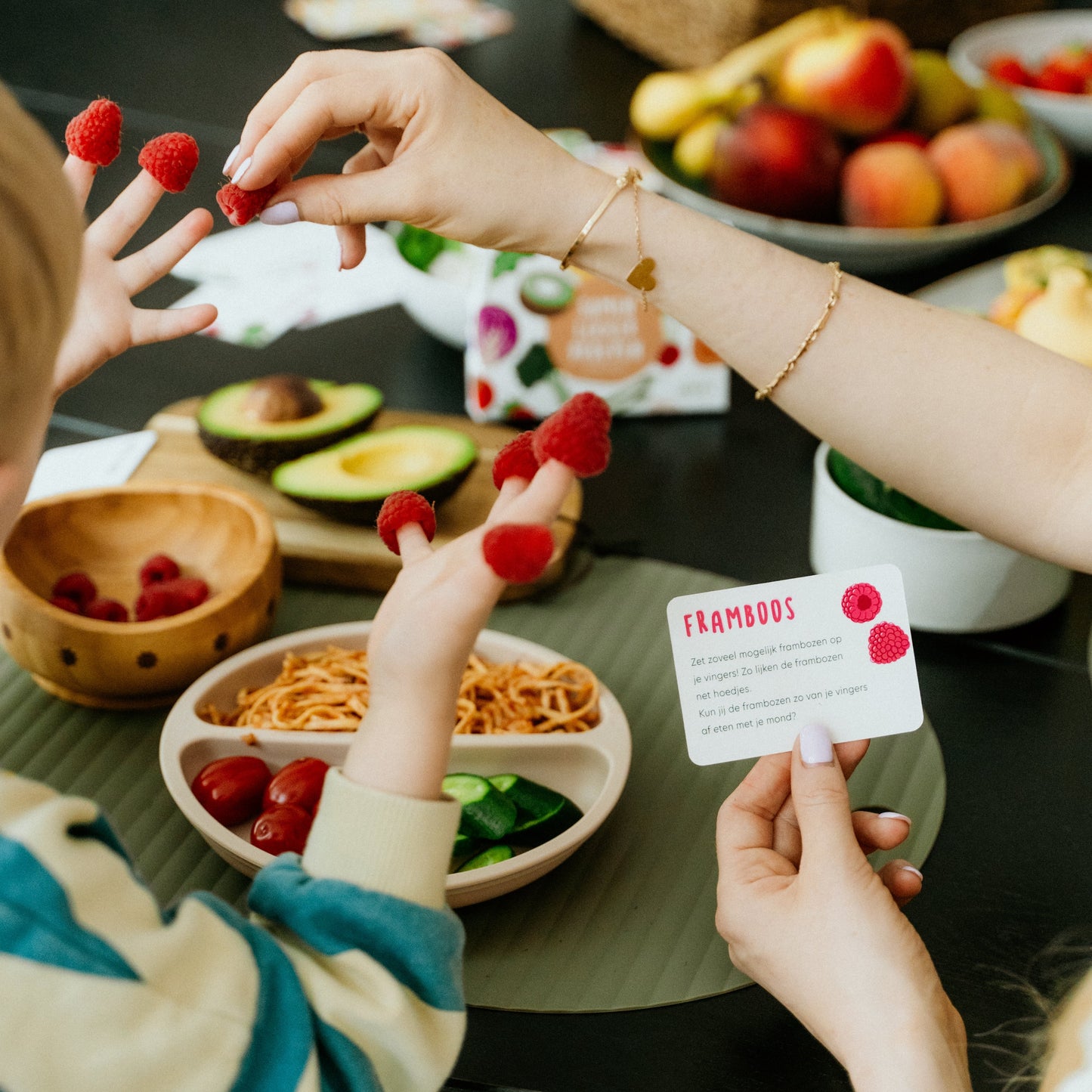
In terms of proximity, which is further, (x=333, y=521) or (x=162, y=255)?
(x=333, y=521)

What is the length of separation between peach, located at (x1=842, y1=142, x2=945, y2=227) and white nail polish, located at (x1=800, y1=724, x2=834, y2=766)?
3.72ft

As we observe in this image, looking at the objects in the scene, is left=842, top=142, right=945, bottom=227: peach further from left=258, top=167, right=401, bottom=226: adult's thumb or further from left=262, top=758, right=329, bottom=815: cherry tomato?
left=262, top=758, right=329, bottom=815: cherry tomato

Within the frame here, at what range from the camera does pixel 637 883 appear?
944 mm

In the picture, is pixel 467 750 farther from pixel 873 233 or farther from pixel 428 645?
pixel 873 233

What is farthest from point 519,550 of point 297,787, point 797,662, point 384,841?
point 297,787

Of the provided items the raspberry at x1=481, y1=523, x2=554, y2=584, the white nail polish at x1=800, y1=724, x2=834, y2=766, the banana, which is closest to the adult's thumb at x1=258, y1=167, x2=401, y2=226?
the raspberry at x1=481, y1=523, x2=554, y2=584

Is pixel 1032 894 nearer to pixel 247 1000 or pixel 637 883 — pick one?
pixel 637 883

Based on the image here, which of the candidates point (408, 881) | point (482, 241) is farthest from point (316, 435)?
point (408, 881)

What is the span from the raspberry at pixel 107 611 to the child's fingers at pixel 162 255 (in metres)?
0.33

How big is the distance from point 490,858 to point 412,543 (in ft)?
1.03

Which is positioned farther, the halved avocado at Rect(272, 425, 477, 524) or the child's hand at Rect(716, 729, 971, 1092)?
the halved avocado at Rect(272, 425, 477, 524)

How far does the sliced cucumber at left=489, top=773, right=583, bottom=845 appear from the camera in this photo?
0.92m

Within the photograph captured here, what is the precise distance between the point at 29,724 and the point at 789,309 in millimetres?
768

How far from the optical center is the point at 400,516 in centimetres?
69
